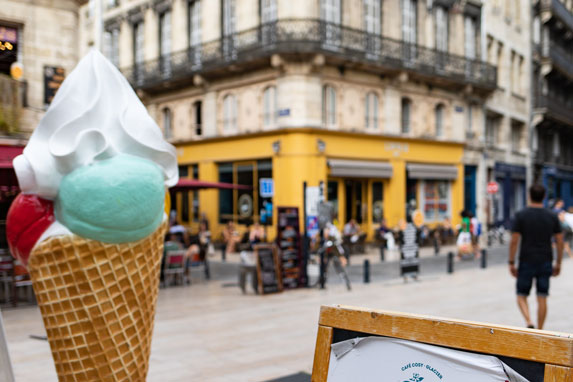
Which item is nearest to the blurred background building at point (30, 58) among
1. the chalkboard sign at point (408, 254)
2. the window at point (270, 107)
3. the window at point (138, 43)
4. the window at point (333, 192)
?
the chalkboard sign at point (408, 254)

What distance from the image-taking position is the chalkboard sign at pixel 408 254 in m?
13.9

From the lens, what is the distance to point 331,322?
9.27ft

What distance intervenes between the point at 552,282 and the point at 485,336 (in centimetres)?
1232

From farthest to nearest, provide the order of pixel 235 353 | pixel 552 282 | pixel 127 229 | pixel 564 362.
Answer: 1. pixel 552 282
2. pixel 235 353
3. pixel 127 229
4. pixel 564 362

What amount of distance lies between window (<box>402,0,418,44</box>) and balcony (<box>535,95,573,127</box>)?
14.5 meters

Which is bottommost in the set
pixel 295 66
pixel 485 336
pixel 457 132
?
pixel 485 336

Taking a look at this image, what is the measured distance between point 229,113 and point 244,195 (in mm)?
3534

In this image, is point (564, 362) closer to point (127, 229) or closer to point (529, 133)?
point (127, 229)

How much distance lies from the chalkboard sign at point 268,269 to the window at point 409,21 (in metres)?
16.2

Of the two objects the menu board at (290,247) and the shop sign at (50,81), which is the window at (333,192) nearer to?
the menu board at (290,247)

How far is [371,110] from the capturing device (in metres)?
24.7

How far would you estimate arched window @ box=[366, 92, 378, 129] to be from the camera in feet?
80.4

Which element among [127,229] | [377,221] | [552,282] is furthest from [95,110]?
[377,221]

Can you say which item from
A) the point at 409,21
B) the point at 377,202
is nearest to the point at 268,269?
the point at 377,202
